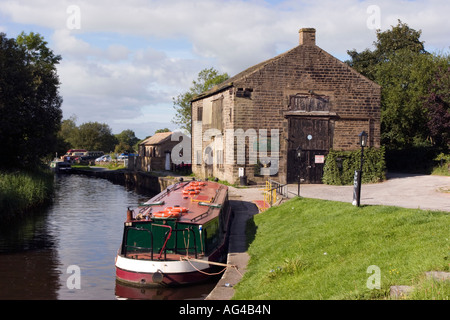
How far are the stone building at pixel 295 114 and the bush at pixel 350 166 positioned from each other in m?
0.69

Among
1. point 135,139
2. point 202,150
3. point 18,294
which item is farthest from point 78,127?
point 18,294

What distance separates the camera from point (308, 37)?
96.1ft

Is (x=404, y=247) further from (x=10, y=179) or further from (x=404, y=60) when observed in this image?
(x=404, y=60)

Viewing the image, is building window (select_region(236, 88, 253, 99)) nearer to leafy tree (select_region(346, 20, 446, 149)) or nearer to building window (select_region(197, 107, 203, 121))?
building window (select_region(197, 107, 203, 121))

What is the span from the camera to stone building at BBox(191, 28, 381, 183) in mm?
28812

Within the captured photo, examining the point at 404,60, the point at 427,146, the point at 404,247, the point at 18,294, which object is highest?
the point at 404,60

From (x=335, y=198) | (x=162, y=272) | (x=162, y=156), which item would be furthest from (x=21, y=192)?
(x=162, y=156)

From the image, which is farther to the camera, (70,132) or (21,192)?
(70,132)

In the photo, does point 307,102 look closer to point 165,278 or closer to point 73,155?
point 165,278

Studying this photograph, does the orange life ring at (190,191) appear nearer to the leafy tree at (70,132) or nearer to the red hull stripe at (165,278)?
the red hull stripe at (165,278)

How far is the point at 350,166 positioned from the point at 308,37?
829 cm

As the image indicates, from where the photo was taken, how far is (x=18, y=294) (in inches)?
511

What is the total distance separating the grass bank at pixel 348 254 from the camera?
26.9ft
